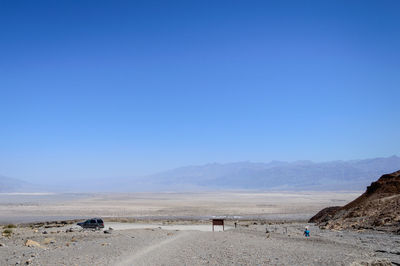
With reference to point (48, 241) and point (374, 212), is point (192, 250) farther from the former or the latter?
point (374, 212)

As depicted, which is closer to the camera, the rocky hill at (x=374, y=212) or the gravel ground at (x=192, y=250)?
the gravel ground at (x=192, y=250)

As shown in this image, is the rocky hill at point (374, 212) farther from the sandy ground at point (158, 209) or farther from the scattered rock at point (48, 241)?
the scattered rock at point (48, 241)

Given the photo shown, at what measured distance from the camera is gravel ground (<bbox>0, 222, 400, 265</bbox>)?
1659cm

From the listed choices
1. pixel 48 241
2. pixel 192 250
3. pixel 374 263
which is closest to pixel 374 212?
pixel 374 263

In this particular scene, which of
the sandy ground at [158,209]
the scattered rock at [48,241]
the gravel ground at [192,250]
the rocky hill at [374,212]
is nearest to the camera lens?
the gravel ground at [192,250]

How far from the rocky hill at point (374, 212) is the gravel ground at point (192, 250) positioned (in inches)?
197

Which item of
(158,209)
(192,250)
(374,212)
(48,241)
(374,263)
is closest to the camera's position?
(374,263)

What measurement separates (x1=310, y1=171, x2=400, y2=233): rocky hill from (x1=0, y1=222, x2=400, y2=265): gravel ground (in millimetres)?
5008

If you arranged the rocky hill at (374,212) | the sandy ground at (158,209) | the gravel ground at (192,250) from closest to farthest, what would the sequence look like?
the gravel ground at (192,250) < the rocky hill at (374,212) < the sandy ground at (158,209)

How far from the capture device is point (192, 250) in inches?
759

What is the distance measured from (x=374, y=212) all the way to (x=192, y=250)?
21529 mm

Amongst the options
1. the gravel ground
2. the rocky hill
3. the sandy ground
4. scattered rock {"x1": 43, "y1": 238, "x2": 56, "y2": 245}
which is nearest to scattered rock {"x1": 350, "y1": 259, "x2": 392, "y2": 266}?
the gravel ground

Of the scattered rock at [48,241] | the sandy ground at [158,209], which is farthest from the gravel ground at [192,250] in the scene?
the sandy ground at [158,209]

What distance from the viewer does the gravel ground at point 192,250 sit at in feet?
54.4
